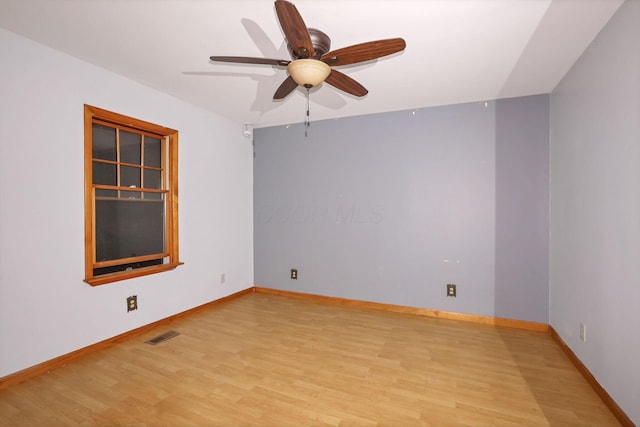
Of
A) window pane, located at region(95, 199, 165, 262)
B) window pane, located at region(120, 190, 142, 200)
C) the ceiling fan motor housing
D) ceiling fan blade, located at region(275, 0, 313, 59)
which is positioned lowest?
window pane, located at region(95, 199, 165, 262)

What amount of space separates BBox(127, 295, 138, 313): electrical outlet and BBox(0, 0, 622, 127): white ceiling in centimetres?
223

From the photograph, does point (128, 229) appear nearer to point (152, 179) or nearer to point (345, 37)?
point (152, 179)

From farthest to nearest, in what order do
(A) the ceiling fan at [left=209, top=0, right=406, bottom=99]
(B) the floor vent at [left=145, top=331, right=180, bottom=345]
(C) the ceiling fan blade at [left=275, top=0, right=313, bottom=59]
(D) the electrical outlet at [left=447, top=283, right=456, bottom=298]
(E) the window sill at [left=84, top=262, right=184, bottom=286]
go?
(D) the electrical outlet at [left=447, top=283, right=456, bottom=298] < (B) the floor vent at [left=145, top=331, right=180, bottom=345] < (E) the window sill at [left=84, top=262, right=184, bottom=286] < (A) the ceiling fan at [left=209, top=0, right=406, bottom=99] < (C) the ceiling fan blade at [left=275, top=0, right=313, bottom=59]

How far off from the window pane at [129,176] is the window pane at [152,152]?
17 centimetres

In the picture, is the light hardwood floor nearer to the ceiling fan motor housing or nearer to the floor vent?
the floor vent

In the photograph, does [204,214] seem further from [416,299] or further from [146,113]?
[416,299]

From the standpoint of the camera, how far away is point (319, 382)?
2232 mm

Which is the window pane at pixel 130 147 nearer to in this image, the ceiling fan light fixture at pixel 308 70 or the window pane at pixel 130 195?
the window pane at pixel 130 195

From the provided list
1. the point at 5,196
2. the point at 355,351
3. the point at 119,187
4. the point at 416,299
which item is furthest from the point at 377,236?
the point at 5,196

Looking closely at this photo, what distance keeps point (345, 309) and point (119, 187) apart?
2988 millimetres

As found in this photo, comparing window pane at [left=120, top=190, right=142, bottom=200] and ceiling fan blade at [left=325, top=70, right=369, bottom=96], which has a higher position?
ceiling fan blade at [left=325, top=70, right=369, bottom=96]

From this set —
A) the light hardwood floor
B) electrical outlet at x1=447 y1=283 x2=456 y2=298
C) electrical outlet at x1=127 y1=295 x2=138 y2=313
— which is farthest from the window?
electrical outlet at x1=447 y1=283 x2=456 y2=298

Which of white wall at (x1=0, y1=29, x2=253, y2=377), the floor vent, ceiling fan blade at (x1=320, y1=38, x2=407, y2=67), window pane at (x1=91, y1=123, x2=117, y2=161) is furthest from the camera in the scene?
the floor vent

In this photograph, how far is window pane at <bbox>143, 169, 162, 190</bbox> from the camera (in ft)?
10.7
